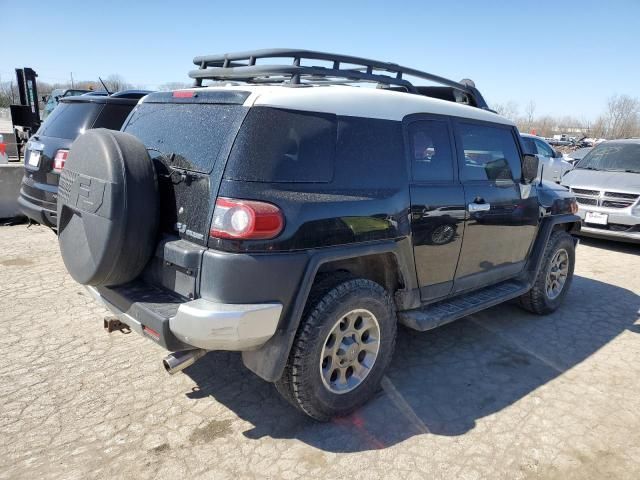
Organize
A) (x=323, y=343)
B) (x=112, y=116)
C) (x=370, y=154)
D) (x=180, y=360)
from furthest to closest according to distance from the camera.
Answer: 1. (x=112, y=116)
2. (x=370, y=154)
3. (x=323, y=343)
4. (x=180, y=360)

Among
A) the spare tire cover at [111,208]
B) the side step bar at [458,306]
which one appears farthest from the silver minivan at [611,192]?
the spare tire cover at [111,208]

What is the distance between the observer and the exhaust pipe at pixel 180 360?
266cm

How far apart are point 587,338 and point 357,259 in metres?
2.74

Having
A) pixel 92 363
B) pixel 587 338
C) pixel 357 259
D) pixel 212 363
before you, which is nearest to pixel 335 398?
pixel 357 259

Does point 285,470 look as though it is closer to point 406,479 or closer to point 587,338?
point 406,479

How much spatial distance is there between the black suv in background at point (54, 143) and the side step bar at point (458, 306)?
4.34 metres

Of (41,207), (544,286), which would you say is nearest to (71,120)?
(41,207)

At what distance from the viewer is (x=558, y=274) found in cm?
507

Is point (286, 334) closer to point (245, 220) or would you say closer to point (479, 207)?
point (245, 220)

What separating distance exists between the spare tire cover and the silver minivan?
7.72m

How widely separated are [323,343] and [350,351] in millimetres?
287

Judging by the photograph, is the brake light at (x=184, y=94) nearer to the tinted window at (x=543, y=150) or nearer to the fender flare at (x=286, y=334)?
the fender flare at (x=286, y=334)

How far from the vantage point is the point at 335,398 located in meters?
2.96

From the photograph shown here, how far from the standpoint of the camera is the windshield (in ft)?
28.6
